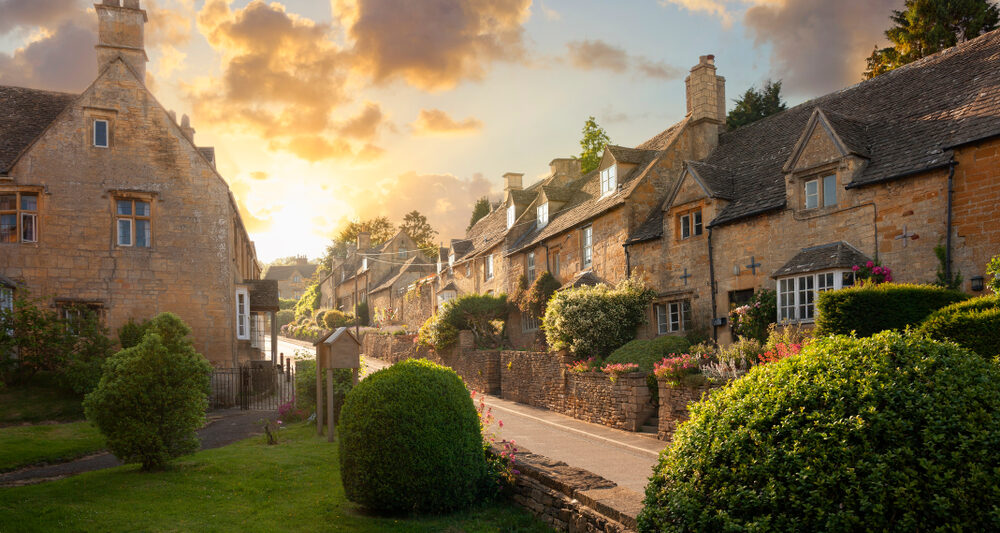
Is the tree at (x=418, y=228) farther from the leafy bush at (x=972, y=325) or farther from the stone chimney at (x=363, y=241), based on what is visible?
the leafy bush at (x=972, y=325)

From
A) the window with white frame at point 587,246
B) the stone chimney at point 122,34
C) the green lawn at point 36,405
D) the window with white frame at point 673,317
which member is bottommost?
the green lawn at point 36,405

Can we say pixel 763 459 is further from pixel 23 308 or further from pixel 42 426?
pixel 23 308

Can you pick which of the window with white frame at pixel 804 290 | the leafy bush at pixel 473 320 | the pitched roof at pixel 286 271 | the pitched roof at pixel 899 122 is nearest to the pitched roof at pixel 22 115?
the leafy bush at pixel 473 320

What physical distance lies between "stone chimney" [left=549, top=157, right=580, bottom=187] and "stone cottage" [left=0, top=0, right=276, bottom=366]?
19221 mm

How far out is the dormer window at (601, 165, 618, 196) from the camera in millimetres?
27547

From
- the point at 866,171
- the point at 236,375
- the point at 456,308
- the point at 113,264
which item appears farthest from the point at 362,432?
the point at 456,308

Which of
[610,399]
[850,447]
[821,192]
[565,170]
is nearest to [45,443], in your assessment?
[610,399]

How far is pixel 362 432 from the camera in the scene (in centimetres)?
912

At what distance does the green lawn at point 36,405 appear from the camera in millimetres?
19484

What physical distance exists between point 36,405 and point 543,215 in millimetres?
23113

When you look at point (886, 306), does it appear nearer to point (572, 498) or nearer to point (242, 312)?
point (572, 498)

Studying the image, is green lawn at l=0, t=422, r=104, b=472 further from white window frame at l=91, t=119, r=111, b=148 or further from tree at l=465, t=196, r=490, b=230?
tree at l=465, t=196, r=490, b=230

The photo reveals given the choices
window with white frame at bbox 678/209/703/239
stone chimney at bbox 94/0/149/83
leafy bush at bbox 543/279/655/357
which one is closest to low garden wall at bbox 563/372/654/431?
leafy bush at bbox 543/279/655/357

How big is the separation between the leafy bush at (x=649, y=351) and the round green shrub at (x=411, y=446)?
10.5 m
